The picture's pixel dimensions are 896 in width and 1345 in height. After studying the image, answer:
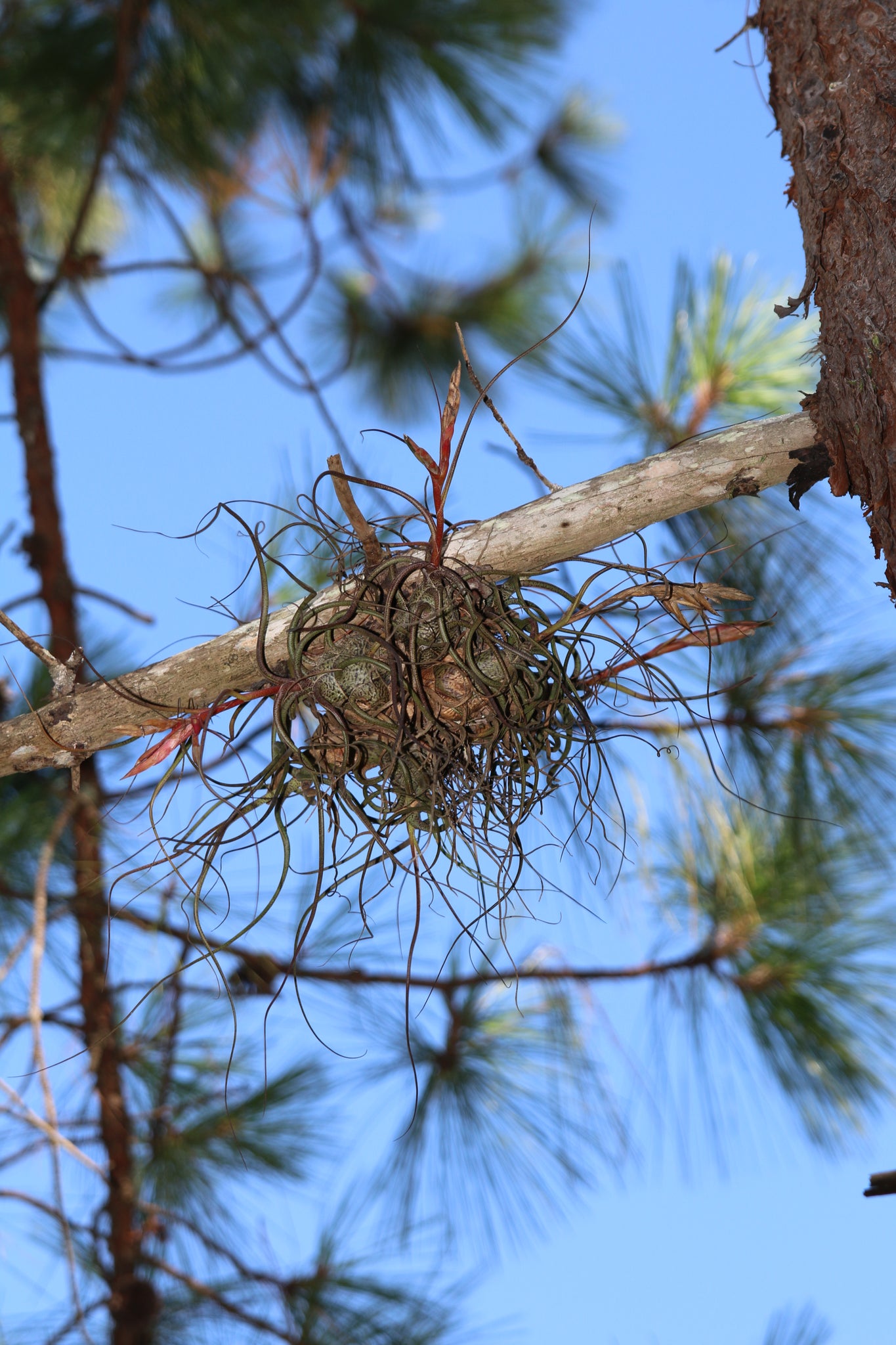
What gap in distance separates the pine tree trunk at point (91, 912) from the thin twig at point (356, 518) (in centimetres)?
81

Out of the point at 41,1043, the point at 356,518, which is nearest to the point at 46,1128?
the point at 41,1043

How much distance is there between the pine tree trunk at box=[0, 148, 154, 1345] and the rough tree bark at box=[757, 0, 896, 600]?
1.03 meters

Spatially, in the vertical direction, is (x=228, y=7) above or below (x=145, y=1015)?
above

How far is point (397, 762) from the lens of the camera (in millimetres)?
747

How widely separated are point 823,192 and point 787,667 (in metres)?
0.71

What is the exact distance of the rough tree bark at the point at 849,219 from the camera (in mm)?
723

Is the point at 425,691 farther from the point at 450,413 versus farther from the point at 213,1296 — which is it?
the point at 213,1296

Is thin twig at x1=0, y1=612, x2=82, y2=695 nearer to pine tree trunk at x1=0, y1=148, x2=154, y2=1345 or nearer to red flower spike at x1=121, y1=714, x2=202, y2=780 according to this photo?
red flower spike at x1=121, y1=714, x2=202, y2=780

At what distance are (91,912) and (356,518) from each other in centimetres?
101

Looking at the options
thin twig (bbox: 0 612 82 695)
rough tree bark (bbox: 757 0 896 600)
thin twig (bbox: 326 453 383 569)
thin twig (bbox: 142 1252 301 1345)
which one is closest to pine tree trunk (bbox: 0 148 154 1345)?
thin twig (bbox: 142 1252 301 1345)

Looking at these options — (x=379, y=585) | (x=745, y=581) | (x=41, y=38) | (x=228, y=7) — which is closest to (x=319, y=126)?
(x=228, y=7)

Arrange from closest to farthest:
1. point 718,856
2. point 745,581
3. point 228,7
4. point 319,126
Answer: point 745,581 < point 718,856 < point 228,7 < point 319,126

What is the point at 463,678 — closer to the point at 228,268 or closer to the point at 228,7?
the point at 228,7

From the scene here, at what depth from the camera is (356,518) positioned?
29.3 inches
